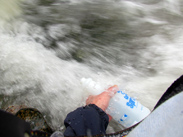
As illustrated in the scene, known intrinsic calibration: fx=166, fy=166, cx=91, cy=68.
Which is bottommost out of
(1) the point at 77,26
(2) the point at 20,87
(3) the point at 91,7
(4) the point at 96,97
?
(2) the point at 20,87

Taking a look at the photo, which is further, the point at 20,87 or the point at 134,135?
the point at 20,87

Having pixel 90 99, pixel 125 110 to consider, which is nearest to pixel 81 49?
pixel 90 99

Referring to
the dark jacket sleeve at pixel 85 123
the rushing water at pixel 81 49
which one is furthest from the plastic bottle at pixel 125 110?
the dark jacket sleeve at pixel 85 123

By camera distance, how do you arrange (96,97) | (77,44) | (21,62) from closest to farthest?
(96,97) < (21,62) < (77,44)

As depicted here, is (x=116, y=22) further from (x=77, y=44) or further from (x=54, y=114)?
(x=54, y=114)

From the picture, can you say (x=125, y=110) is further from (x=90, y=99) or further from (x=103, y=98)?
(x=90, y=99)

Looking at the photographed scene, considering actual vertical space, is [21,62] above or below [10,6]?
below

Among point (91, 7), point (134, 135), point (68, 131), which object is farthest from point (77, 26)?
point (134, 135)

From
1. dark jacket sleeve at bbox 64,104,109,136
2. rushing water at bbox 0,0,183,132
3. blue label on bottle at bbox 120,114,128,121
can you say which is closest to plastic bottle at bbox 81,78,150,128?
blue label on bottle at bbox 120,114,128,121

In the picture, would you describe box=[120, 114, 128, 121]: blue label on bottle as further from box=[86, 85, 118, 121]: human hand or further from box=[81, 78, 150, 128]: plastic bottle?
box=[86, 85, 118, 121]: human hand
